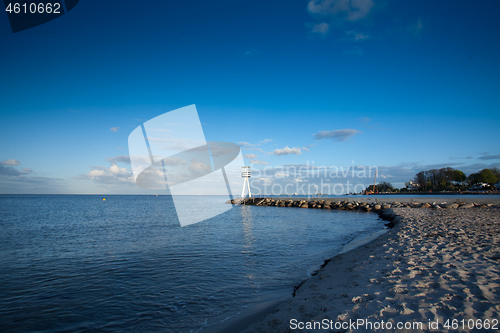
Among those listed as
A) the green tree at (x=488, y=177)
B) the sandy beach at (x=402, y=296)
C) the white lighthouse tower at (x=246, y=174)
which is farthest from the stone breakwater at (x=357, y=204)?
the green tree at (x=488, y=177)

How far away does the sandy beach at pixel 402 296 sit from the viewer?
388 centimetres

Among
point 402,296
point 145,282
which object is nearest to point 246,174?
point 145,282

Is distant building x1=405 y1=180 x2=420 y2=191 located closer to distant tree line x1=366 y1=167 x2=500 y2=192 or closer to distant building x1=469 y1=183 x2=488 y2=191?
distant tree line x1=366 y1=167 x2=500 y2=192

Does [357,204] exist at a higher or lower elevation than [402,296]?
lower

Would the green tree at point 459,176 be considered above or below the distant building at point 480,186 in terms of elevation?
above

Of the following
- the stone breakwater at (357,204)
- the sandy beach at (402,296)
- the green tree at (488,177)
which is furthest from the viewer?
the green tree at (488,177)

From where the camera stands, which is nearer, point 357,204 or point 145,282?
point 145,282

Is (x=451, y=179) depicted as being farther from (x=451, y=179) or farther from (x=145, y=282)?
(x=145, y=282)

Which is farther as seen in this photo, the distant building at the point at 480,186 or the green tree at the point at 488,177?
the distant building at the point at 480,186

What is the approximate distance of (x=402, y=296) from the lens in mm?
4863

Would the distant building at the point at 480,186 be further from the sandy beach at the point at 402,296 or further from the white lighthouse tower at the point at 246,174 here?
the sandy beach at the point at 402,296

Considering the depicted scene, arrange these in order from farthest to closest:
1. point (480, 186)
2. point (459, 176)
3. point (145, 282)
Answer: point (459, 176) < point (480, 186) < point (145, 282)

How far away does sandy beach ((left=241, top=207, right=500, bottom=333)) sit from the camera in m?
3.88

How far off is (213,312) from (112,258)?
8.43m
